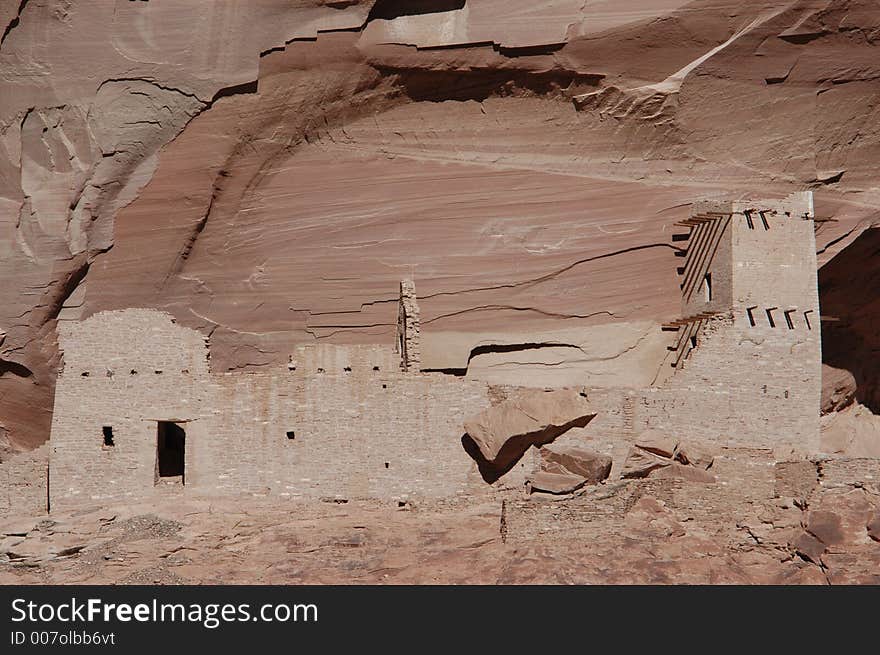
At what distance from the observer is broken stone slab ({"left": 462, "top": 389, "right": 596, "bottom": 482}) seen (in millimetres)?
16656

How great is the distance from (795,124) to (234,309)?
27.9ft

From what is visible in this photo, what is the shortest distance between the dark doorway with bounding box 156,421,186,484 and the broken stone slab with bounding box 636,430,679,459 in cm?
620

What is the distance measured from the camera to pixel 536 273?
18734mm

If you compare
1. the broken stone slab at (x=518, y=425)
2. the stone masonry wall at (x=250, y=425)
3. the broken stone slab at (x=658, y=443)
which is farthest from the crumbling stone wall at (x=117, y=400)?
the broken stone slab at (x=658, y=443)

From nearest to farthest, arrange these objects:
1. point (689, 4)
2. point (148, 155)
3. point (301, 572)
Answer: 1. point (301, 572)
2. point (689, 4)
3. point (148, 155)

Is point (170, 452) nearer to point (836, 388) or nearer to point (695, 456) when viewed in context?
point (695, 456)

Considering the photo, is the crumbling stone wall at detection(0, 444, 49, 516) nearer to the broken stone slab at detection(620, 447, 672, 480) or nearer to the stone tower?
the broken stone slab at detection(620, 447, 672, 480)

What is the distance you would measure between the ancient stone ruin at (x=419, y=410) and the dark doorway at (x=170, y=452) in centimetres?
24

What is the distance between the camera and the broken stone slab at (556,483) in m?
15.6

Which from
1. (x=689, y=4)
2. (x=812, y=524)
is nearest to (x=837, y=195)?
(x=689, y=4)

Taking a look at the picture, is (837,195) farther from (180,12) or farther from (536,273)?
(180,12)

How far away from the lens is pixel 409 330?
1781 centimetres

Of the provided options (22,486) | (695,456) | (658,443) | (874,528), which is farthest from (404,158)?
(874,528)

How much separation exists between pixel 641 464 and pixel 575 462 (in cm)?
84
